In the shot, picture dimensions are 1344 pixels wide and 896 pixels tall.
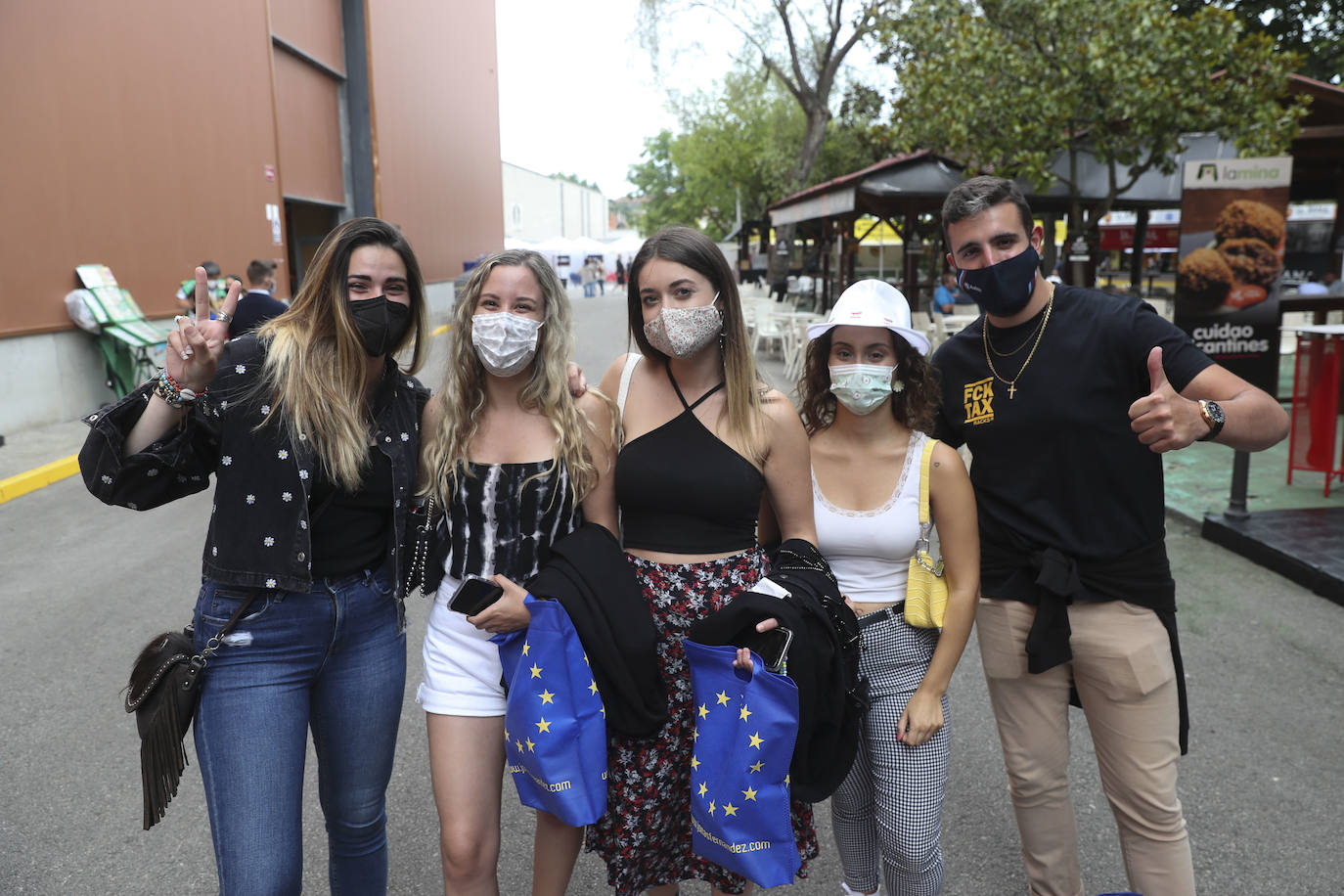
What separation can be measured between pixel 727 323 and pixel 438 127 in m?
28.7

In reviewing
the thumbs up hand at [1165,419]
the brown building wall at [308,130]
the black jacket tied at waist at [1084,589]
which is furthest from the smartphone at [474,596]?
the brown building wall at [308,130]

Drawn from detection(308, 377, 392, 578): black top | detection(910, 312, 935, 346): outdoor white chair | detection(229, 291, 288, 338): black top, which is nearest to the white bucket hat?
detection(308, 377, 392, 578): black top

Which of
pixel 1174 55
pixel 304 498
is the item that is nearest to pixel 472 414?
pixel 304 498

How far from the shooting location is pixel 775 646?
2.13m

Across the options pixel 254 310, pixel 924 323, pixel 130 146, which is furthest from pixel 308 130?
pixel 254 310

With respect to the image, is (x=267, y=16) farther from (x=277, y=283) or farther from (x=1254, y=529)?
(x=1254, y=529)

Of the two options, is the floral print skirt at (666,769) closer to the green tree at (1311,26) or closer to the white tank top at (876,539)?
the white tank top at (876,539)

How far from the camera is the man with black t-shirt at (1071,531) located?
2.43 metres

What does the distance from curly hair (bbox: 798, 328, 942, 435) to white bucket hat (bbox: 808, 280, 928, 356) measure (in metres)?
0.03

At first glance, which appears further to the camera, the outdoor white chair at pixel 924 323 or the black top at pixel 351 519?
the outdoor white chair at pixel 924 323

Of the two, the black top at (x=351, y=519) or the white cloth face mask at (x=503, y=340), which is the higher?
the white cloth face mask at (x=503, y=340)

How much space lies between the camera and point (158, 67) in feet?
42.0

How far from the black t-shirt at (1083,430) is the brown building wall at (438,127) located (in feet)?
73.4

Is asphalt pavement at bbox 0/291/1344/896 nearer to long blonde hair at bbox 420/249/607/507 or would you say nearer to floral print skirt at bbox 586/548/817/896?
floral print skirt at bbox 586/548/817/896
